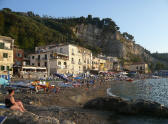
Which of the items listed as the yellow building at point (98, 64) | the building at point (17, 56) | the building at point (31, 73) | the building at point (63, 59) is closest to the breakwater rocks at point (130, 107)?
the building at point (31, 73)

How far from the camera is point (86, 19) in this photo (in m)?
118

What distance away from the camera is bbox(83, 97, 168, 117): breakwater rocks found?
11.5m

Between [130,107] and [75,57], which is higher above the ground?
[75,57]

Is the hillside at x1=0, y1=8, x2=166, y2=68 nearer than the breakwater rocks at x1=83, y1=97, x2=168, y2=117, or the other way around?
the breakwater rocks at x1=83, y1=97, x2=168, y2=117

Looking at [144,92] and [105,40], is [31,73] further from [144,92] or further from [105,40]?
[105,40]

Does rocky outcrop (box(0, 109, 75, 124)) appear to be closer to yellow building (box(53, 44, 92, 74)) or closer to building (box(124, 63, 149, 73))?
yellow building (box(53, 44, 92, 74))

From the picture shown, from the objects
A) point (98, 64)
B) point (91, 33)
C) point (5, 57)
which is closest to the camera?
point (5, 57)

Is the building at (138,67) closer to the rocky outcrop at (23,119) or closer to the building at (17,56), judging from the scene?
the building at (17,56)

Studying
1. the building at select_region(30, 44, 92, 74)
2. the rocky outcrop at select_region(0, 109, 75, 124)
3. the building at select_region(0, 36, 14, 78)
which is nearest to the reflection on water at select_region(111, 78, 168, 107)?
the rocky outcrop at select_region(0, 109, 75, 124)

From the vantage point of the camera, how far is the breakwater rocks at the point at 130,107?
11.5m

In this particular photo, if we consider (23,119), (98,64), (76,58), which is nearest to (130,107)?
(23,119)

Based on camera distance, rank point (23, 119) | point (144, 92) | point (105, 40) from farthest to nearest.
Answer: point (105, 40) → point (144, 92) → point (23, 119)

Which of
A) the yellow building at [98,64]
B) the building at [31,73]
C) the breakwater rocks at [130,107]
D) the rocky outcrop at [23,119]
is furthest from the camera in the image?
the yellow building at [98,64]

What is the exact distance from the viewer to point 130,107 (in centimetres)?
1198
